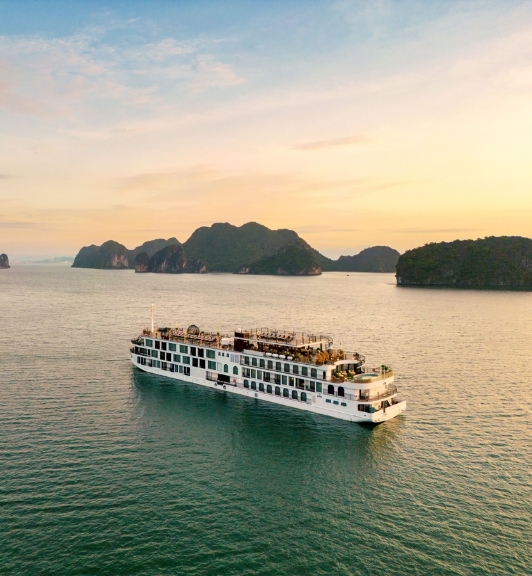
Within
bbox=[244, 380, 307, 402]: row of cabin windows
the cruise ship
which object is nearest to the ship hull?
the cruise ship

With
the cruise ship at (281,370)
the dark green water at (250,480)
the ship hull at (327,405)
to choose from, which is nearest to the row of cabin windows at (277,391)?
the cruise ship at (281,370)

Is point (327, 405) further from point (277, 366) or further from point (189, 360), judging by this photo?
point (189, 360)

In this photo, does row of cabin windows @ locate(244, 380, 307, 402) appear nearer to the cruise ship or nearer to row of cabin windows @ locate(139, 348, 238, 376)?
the cruise ship

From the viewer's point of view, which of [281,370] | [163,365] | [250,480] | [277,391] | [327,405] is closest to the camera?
[250,480]

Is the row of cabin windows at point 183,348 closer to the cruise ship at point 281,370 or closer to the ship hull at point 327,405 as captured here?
the cruise ship at point 281,370

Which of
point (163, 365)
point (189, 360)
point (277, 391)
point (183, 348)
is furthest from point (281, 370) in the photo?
point (163, 365)

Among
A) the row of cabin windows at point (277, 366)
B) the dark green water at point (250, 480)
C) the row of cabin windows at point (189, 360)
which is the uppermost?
the row of cabin windows at point (277, 366)

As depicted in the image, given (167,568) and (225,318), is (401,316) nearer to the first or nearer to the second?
(225,318)

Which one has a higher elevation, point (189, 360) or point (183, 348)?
point (183, 348)
